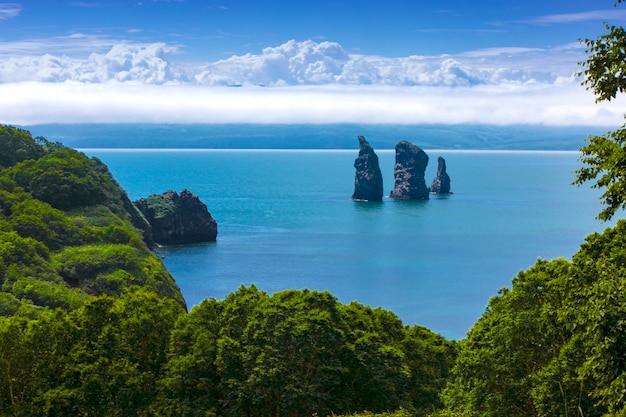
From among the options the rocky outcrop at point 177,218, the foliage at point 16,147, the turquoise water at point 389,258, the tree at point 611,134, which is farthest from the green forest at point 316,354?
Result: the rocky outcrop at point 177,218

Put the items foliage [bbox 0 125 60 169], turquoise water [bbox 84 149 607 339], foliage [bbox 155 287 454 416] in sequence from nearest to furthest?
1. foliage [bbox 155 287 454 416]
2. foliage [bbox 0 125 60 169]
3. turquoise water [bbox 84 149 607 339]

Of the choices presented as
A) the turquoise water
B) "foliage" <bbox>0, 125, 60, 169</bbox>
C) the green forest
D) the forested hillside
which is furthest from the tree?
"foliage" <bbox>0, 125, 60, 169</bbox>

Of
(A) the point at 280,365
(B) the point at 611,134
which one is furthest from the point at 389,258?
(B) the point at 611,134

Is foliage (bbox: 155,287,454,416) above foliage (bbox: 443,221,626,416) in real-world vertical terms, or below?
below

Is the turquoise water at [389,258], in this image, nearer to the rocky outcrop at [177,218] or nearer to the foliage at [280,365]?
the rocky outcrop at [177,218]

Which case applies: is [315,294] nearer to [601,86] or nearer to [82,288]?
[601,86]

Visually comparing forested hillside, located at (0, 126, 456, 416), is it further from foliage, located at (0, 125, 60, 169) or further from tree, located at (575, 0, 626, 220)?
foliage, located at (0, 125, 60, 169)

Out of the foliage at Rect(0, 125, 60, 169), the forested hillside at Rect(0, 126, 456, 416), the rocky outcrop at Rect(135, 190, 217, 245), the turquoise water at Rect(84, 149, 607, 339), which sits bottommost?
the turquoise water at Rect(84, 149, 607, 339)

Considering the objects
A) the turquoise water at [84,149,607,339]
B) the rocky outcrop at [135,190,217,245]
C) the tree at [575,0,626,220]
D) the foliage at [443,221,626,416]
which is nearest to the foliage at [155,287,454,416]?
the foliage at [443,221,626,416]

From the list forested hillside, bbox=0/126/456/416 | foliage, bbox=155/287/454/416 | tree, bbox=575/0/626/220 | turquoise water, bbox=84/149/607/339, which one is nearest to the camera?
tree, bbox=575/0/626/220

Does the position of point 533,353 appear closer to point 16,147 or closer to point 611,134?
point 611,134

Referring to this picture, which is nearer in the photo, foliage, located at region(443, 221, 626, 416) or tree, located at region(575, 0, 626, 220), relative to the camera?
tree, located at region(575, 0, 626, 220)
